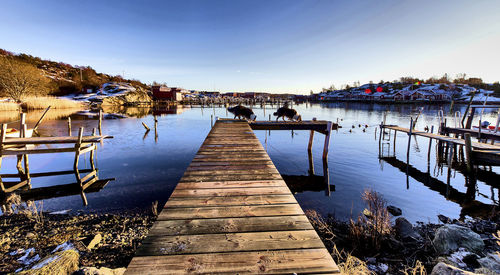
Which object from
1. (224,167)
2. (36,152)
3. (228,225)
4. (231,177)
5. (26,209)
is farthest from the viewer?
(36,152)

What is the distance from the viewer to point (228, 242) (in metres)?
2.32

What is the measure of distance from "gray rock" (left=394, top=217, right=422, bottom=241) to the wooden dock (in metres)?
4.30

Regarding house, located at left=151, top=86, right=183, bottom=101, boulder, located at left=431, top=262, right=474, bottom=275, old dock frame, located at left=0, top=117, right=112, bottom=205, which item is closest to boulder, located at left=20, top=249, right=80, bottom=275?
old dock frame, located at left=0, top=117, right=112, bottom=205

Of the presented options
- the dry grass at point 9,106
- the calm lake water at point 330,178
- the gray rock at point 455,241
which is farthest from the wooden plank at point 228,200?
the dry grass at point 9,106

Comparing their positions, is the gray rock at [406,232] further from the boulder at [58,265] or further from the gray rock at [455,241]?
the boulder at [58,265]

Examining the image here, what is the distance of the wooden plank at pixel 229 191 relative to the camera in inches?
145

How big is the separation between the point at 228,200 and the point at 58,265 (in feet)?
11.2

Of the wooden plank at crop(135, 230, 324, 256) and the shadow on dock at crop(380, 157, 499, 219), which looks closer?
the wooden plank at crop(135, 230, 324, 256)

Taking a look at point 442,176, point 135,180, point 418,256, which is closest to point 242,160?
point 418,256

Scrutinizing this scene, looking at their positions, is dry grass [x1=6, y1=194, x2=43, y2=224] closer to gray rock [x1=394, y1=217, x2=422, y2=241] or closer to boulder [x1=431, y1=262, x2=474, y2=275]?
boulder [x1=431, y1=262, x2=474, y2=275]

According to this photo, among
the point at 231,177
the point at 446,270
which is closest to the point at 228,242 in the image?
the point at 231,177

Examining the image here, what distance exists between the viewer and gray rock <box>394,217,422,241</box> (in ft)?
18.4

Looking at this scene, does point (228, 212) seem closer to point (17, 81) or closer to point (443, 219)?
point (443, 219)

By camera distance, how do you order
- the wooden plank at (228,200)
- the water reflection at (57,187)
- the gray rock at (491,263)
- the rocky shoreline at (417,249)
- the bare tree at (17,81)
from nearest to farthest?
the wooden plank at (228,200) < the gray rock at (491,263) < the rocky shoreline at (417,249) < the water reflection at (57,187) < the bare tree at (17,81)
